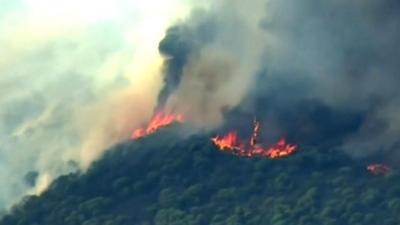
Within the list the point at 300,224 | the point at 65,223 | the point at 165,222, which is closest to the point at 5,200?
the point at 65,223

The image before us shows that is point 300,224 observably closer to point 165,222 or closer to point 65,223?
point 165,222

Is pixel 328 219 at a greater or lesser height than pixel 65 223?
lesser

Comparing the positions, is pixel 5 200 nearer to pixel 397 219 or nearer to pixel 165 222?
pixel 165 222

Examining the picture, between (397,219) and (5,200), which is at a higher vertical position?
(5,200)

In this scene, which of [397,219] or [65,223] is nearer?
[397,219]

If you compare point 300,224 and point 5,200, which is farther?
point 5,200

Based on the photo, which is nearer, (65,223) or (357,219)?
(357,219)

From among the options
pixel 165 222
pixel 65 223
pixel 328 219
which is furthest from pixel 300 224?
pixel 65 223

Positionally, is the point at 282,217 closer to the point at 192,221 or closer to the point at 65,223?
the point at 192,221
